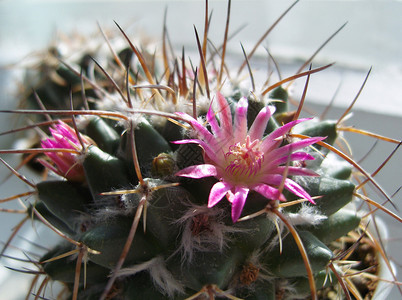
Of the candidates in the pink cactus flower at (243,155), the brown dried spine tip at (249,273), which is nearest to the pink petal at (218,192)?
the pink cactus flower at (243,155)

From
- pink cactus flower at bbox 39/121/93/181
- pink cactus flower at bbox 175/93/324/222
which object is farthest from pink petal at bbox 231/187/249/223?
pink cactus flower at bbox 39/121/93/181

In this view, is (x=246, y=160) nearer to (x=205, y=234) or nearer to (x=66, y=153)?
(x=205, y=234)

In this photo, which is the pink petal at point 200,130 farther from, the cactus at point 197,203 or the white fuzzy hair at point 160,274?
the white fuzzy hair at point 160,274

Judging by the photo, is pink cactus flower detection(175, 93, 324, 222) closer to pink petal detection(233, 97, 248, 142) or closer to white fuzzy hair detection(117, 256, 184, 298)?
pink petal detection(233, 97, 248, 142)

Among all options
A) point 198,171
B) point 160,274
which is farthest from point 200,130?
point 160,274

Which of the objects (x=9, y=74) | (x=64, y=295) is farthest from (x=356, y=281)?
(x=9, y=74)

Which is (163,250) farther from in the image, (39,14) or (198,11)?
(39,14)
